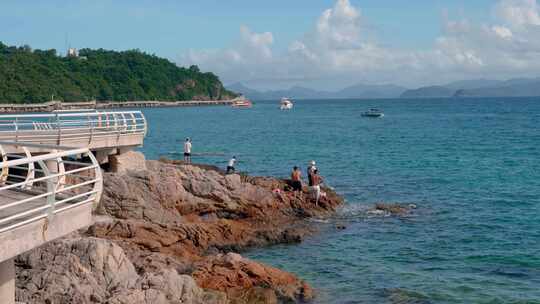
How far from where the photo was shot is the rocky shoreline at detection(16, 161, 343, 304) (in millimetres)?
12836

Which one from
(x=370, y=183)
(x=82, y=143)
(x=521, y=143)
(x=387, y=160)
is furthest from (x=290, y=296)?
(x=521, y=143)

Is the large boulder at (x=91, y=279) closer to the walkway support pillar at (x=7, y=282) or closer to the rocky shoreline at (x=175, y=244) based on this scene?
the rocky shoreline at (x=175, y=244)

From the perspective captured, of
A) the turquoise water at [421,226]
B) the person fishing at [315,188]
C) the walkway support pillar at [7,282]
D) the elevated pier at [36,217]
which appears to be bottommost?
the turquoise water at [421,226]

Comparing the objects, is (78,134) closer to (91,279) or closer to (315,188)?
(315,188)

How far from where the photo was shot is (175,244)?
65.8 feet

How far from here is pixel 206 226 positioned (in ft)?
74.6

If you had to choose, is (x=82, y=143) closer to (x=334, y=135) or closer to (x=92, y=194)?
(x=92, y=194)

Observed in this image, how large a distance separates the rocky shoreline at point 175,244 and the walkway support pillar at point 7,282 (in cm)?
261

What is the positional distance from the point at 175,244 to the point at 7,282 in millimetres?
10857

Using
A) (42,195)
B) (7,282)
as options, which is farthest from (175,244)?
(42,195)

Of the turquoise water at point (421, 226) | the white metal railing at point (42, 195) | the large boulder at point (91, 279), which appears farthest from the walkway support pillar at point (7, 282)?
the turquoise water at point (421, 226)

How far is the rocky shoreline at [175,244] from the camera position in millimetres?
12836

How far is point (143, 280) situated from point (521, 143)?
186 feet

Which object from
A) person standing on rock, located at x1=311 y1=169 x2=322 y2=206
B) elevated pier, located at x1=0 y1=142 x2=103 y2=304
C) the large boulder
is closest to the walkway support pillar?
elevated pier, located at x1=0 y1=142 x2=103 y2=304
